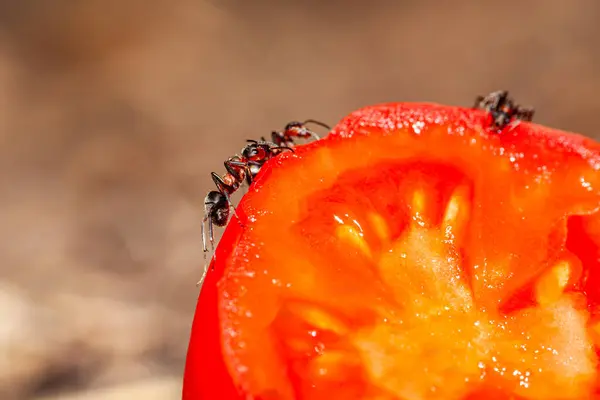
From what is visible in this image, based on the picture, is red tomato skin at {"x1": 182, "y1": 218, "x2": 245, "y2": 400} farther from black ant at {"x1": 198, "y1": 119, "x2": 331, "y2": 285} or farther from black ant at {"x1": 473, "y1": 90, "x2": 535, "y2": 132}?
black ant at {"x1": 473, "y1": 90, "x2": 535, "y2": 132}

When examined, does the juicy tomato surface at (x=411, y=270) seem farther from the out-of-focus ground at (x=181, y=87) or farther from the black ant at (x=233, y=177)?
the out-of-focus ground at (x=181, y=87)

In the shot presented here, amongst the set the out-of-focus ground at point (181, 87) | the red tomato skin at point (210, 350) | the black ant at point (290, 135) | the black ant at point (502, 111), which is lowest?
the red tomato skin at point (210, 350)

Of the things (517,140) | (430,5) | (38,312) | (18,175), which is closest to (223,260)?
(517,140)

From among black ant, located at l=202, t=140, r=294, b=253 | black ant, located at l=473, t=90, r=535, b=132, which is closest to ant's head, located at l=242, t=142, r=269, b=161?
black ant, located at l=202, t=140, r=294, b=253

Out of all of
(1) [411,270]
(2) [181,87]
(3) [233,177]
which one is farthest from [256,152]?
(2) [181,87]

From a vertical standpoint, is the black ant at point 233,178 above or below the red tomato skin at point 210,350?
above

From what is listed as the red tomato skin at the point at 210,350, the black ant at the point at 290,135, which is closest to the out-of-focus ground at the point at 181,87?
the black ant at the point at 290,135
